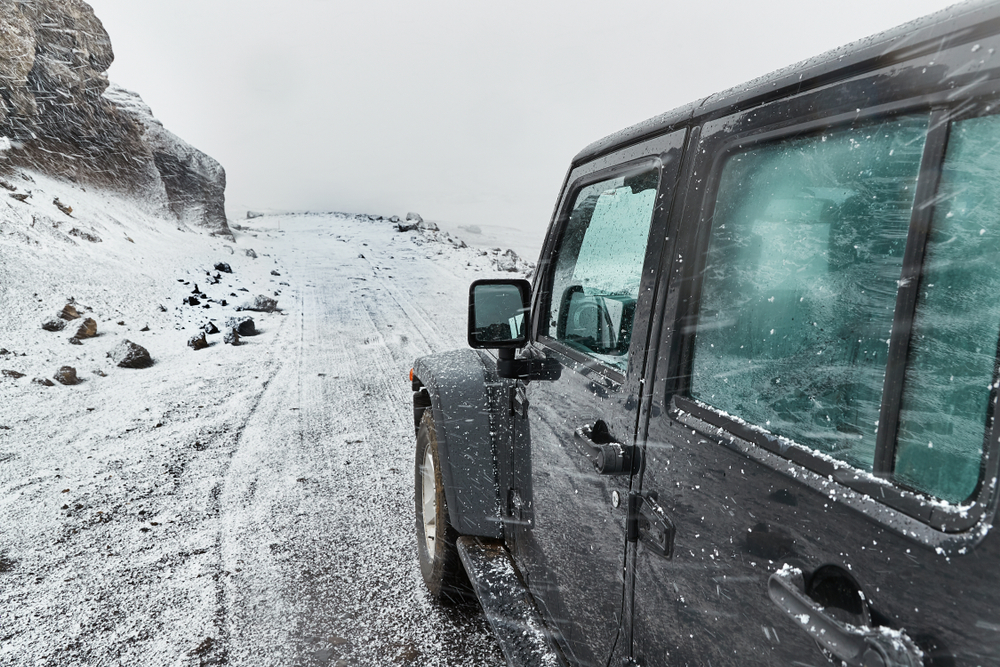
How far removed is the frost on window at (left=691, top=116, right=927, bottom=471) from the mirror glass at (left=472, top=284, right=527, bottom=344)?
0.98 m

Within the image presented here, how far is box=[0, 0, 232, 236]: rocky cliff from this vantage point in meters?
18.4

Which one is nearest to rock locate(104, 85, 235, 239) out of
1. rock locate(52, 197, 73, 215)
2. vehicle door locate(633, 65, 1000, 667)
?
rock locate(52, 197, 73, 215)

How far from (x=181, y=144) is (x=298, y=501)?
29371 millimetres

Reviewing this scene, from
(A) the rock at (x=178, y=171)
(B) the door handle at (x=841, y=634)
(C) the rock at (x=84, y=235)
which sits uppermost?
(A) the rock at (x=178, y=171)

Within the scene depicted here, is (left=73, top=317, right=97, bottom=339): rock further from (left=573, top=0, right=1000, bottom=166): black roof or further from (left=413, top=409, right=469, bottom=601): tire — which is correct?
(left=573, top=0, right=1000, bottom=166): black roof

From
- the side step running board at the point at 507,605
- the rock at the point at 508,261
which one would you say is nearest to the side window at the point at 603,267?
the side step running board at the point at 507,605

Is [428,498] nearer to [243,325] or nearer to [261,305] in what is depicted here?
[243,325]

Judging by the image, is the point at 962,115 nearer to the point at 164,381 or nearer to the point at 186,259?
the point at 164,381

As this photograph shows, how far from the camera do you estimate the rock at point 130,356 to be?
7.08 m

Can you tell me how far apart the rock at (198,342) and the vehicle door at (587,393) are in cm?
737

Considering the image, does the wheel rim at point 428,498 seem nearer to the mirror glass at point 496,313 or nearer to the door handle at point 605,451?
the mirror glass at point 496,313

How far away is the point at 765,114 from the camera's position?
3.59 ft

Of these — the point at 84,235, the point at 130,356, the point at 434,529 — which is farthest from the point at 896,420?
the point at 84,235

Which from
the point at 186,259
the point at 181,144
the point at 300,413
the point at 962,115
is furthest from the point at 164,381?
the point at 181,144
